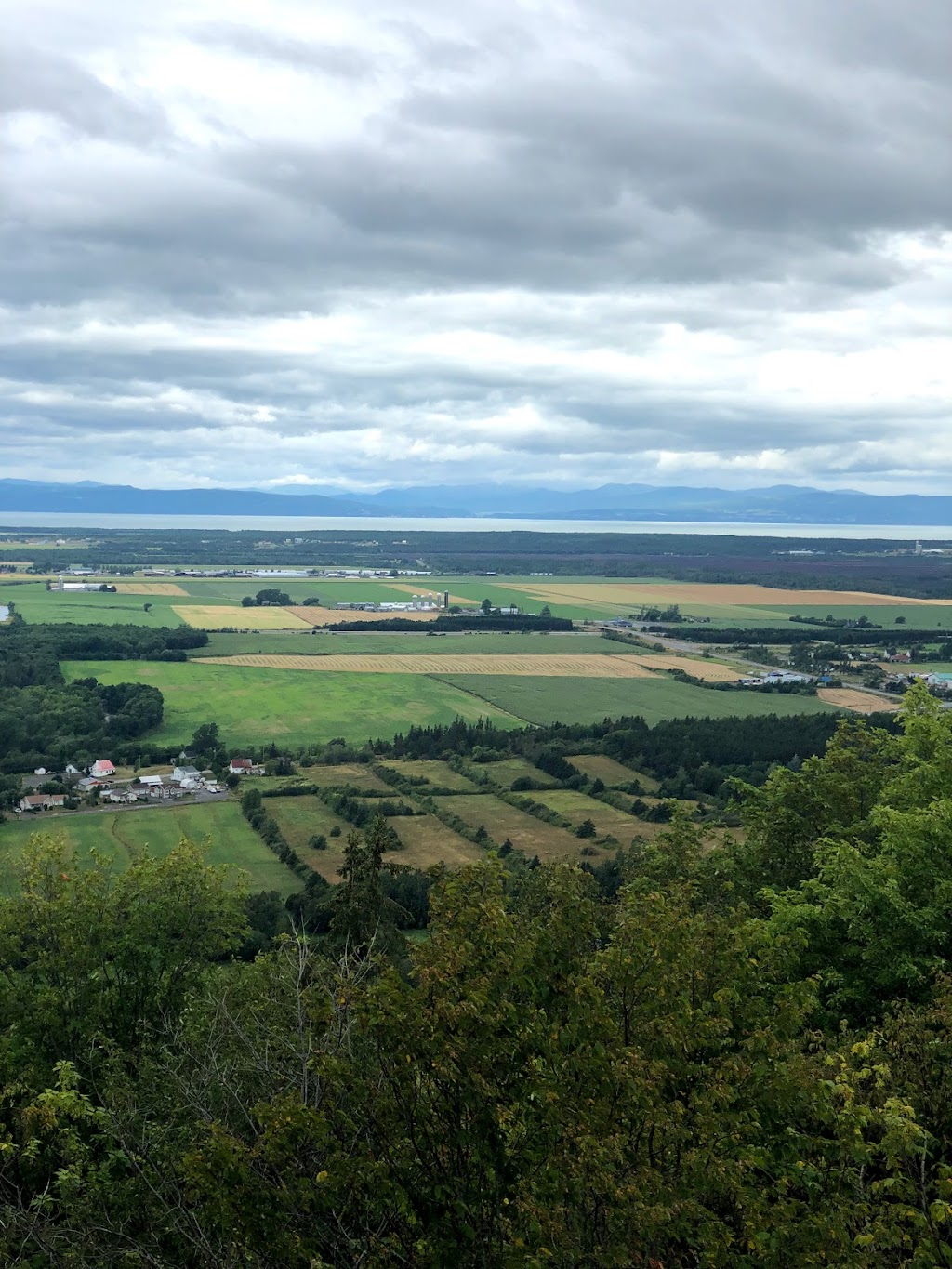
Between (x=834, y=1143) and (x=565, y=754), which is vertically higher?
(x=834, y=1143)

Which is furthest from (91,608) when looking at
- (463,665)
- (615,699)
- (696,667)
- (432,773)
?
(432,773)

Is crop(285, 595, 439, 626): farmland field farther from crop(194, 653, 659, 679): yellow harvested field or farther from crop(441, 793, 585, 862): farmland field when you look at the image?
crop(441, 793, 585, 862): farmland field

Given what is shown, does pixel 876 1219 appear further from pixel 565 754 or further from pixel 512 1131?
pixel 565 754

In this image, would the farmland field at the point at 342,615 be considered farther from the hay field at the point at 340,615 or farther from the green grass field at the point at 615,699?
the green grass field at the point at 615,699

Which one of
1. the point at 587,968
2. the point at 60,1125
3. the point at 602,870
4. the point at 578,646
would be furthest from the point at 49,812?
the point at 578,646

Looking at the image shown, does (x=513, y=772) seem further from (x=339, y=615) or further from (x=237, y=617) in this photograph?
(x=339, y=615)

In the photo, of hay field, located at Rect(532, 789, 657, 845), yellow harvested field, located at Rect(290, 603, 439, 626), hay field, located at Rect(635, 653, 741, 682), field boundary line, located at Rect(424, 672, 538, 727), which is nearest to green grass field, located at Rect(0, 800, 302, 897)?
hay field, located at Rect(532, 789, 657, 845)

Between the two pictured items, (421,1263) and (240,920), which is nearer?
(421,1263)
